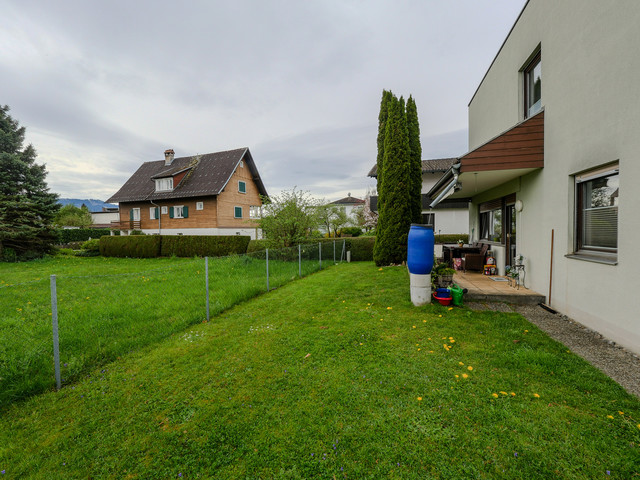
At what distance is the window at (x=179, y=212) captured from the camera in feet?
73.9

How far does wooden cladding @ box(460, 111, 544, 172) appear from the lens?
5.44 metres

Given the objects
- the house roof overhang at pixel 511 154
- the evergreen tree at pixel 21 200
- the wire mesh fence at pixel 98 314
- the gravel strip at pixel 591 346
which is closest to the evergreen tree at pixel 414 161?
the house roof overhang at pixel 511 154

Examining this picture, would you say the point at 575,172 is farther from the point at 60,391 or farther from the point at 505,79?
the point at 60,391

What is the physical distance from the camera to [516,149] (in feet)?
18.1

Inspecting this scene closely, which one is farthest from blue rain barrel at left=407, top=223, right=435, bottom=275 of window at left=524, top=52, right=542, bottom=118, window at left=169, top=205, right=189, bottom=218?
window at left=169, top=205, right=189, bottom=218

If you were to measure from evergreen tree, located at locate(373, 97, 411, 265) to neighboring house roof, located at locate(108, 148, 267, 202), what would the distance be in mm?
14672

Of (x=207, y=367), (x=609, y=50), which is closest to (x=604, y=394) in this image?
(x=207, y=367)

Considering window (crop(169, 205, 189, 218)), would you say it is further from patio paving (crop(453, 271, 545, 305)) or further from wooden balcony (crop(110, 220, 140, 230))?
patio paving (crop(453, 271, 545, 305))

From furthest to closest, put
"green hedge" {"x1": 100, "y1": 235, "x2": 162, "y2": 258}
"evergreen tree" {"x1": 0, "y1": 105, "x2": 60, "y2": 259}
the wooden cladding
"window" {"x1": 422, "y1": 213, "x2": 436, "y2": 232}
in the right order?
"window" {"x1": 422, "y1": 213, "x2": 436, "y2": 232} < "green hedge" {"x1": 100, "y1": 235, "x2": 162, "y2": 258} < "evergreen tree" {"x1": 0, "y1": 105, "x2": 60, "y2": 259} < the wooden cladding

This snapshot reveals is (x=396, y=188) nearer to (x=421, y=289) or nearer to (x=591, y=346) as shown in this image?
(x=421, y=289)

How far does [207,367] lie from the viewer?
10.9 ft

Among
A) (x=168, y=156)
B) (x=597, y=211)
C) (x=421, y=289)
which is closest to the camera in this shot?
(x=597, y=211)

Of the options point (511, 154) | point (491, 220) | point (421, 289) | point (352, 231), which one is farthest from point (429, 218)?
point (421, 289)

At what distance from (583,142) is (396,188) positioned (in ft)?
23.8
